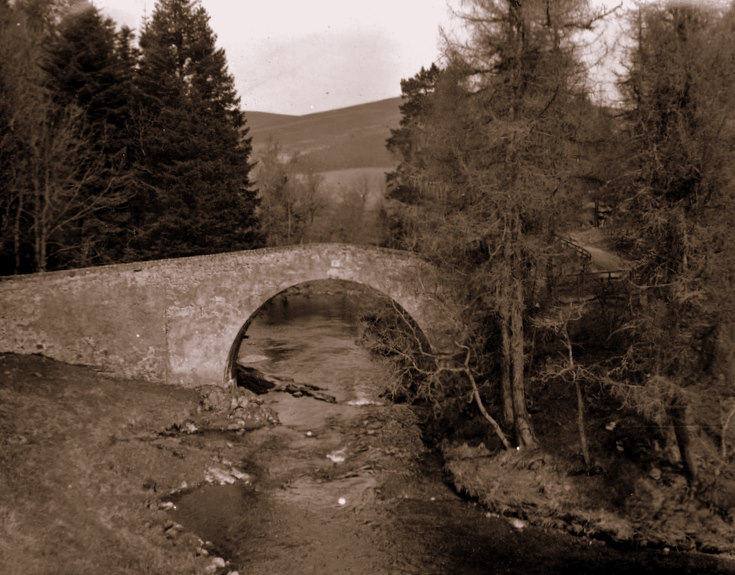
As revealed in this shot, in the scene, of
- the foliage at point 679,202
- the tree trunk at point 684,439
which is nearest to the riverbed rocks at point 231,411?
the foliage at point 679,202

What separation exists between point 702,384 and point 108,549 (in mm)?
12769

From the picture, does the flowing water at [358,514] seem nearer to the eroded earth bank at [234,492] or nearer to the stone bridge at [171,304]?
the eroded earth bank at [234,492]

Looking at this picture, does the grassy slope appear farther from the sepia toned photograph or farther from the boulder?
the boulder

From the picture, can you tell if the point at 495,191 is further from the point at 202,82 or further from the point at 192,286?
the point at 202,82

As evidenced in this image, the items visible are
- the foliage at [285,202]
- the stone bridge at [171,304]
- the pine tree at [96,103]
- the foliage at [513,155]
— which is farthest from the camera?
the foliage at [285,202]

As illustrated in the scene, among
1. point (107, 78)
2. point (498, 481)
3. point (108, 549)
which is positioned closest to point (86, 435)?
point (108, 549)

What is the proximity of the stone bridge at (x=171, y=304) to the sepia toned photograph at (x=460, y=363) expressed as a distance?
71mm

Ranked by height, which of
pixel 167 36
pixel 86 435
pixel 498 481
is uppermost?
pixel 167 36

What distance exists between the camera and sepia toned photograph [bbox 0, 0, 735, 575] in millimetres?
11914

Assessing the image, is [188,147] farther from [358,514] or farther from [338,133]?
[338,133]

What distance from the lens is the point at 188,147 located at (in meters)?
26.3

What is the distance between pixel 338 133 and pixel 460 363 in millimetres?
69518

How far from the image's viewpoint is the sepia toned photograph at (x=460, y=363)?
11.9 m

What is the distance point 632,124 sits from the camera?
13.0 metres
